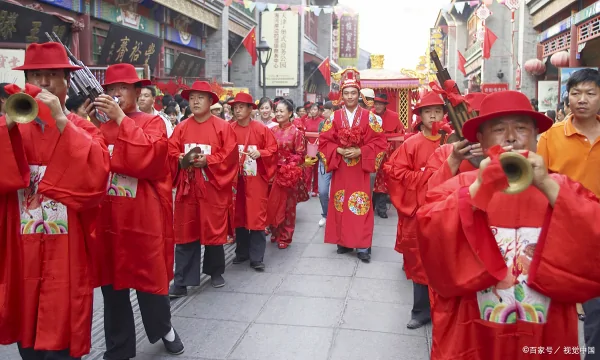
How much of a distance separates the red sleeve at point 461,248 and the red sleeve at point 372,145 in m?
4.14

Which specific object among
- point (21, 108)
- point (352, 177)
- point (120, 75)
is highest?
point (120, 75)

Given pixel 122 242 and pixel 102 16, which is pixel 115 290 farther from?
pixel 102 16

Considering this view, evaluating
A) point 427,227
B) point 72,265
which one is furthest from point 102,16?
point 427,227

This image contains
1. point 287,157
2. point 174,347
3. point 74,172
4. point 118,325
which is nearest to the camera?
point 74,172

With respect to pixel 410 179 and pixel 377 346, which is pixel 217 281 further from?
pixel 410 179

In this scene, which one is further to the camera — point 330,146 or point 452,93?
point 330,146

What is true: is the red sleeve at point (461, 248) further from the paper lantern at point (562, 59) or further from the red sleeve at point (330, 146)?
the paper lantern at point (562, 59)

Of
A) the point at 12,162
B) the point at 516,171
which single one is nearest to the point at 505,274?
the point at 516,171

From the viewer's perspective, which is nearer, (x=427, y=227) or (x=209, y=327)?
(x=427, y=227)

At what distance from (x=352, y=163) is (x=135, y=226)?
3383mm

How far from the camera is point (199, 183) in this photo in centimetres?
502

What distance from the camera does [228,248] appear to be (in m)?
6.94

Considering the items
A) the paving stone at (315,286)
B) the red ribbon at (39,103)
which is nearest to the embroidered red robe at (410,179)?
the paving stone at (315,286)

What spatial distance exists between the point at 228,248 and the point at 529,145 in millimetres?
5243
